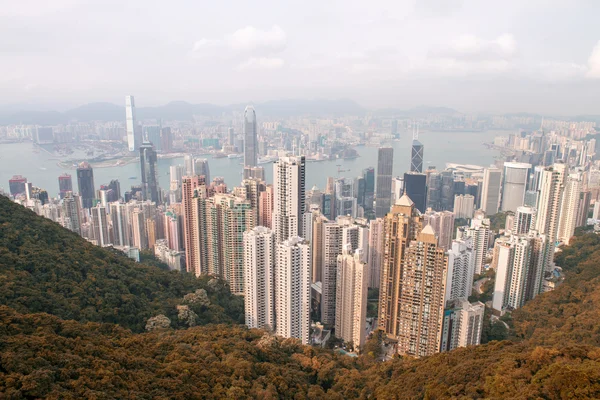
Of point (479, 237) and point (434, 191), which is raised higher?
point (479, 237)

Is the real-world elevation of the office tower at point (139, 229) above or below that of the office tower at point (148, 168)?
below

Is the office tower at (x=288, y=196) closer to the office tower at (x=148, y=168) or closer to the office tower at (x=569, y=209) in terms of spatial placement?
the office tower at (x=569, y=209)

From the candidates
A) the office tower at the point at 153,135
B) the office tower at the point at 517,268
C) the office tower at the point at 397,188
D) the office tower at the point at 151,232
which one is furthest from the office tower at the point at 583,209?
the office tower at the point at 153,135

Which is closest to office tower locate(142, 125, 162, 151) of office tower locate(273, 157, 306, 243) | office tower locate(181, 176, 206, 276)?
office tower locate(181, 176, 206, 276)

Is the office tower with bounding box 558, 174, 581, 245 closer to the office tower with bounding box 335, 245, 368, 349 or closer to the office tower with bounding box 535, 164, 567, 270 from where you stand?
the office tower with bounding box 535, 164, 567, 270

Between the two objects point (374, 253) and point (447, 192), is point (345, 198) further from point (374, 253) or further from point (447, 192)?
point (374, 253)

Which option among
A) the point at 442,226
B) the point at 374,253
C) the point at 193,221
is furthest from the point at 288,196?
the point at 442,226
